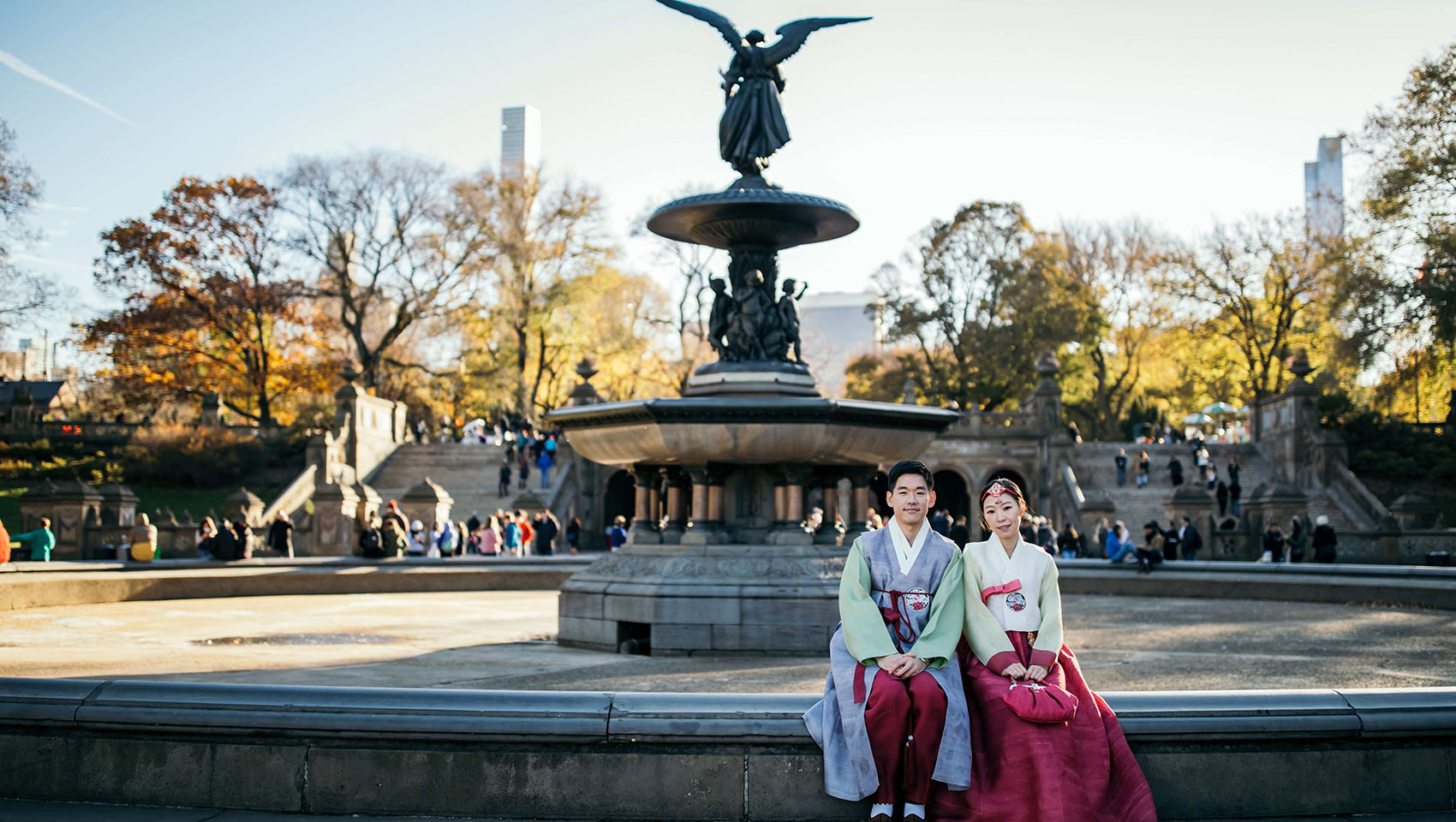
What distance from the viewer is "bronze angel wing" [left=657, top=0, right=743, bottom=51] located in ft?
37.8

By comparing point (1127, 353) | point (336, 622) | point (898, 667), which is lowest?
point (336, 622)

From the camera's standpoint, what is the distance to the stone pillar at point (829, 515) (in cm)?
1152

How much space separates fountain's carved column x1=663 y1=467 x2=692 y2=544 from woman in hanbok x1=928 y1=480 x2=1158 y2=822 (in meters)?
6.74

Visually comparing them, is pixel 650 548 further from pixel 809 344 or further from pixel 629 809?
pixel 809 344

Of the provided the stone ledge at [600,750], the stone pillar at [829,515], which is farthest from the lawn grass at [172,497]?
the stone ledge at [600,750]

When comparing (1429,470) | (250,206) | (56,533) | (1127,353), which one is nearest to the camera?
(56,533)

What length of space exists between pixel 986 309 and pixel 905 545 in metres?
45.9

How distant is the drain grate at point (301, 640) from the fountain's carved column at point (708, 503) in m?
2.80

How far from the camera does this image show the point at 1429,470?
37.1 m

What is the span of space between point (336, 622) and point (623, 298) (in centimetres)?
4579

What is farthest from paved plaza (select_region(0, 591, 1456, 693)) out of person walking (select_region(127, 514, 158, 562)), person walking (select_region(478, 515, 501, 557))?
person walking (select_region(478, 515, 501, 557))

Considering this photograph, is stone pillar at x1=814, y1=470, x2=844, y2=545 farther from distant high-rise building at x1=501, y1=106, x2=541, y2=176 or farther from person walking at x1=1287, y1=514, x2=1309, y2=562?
distant high-rise building at x1=501, y1=106, x2=541, y2=176

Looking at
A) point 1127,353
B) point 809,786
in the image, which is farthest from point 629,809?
point 1127,353

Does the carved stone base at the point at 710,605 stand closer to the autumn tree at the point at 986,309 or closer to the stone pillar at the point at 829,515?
the stone pillar at the point at 829,515
